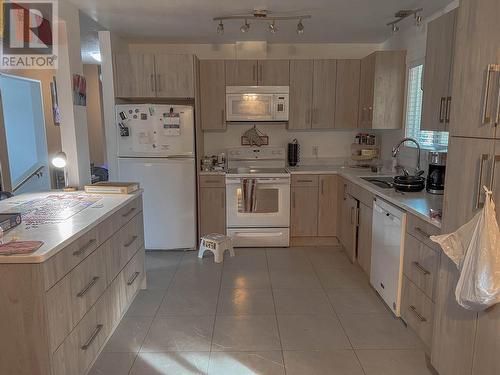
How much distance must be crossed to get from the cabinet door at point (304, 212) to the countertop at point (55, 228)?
211cm

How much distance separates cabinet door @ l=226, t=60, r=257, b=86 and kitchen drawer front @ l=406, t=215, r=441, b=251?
8.49 ft

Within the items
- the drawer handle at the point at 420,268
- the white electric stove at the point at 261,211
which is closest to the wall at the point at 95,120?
the white electric stove at the point at 261,211

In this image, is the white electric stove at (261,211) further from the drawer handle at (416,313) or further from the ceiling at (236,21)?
the drawer handle at (416,313)

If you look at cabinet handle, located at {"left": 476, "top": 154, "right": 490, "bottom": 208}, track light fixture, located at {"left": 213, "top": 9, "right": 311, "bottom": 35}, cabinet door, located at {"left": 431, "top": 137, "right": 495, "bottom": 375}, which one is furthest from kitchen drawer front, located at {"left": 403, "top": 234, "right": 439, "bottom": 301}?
track light fixture, located at {"left": 213, "top": 9, "right": 311, "bottom": 35}

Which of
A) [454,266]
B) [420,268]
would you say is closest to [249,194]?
[420,268]

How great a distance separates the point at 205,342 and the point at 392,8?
3.00m

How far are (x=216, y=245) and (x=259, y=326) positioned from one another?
134 cm

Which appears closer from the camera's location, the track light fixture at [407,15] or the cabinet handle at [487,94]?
the cabinet handle at [487,94]

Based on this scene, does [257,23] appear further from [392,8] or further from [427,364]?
[427,364]

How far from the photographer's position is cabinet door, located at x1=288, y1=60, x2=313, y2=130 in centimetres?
432

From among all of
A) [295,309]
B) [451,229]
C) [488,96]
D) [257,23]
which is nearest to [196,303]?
[295,309]

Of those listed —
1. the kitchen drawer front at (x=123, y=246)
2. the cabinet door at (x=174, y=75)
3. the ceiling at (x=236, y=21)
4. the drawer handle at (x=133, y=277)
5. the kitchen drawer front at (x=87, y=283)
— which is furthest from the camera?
the cabinet door at (x=174, y=75)

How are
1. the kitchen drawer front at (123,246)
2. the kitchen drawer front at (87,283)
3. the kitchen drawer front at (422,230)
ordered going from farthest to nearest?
the kitchen drawer front at (123,246)
the kitchen drawer front at (422,230)
the kitchen drawer front at (87,283)

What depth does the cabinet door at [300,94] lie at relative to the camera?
4.32 m
